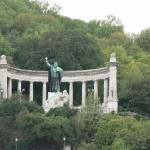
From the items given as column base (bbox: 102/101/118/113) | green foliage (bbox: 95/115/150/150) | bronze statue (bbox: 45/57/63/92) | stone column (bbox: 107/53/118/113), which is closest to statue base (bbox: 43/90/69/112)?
bronze statue (bbox: 45/57/63/92)

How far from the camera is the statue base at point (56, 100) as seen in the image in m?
131

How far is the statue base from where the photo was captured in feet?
431

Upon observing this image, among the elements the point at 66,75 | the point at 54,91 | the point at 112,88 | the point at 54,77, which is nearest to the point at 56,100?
the point at 54,91

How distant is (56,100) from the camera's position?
5202 inches

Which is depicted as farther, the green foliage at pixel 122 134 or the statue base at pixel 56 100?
the statue base at pixel 56 100

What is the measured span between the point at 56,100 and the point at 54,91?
246 centimetres

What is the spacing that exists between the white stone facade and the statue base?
2.56m

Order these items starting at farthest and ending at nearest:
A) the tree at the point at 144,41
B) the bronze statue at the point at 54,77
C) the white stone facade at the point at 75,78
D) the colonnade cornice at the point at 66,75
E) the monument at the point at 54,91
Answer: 1. the tree at the point at 144,41
2. the colonnade cornice at the point at 66,75
3. the bronze statue at the point at 54,77
4. the white stone facade at the point at 75,78
5. the monument at the point at 54,91

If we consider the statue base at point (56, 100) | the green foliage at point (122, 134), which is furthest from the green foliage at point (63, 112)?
the green foliage at point (122, 134)

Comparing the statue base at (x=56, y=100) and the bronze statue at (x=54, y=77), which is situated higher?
the bronze statue at (x=54, y=77)

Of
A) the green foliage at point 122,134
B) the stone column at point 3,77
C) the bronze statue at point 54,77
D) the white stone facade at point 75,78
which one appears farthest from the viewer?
the stone column at point 3,77

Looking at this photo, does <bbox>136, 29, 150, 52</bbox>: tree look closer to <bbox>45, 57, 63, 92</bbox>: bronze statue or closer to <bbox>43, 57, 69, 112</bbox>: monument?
<bbox>43, 57, 69, 112</bbox>: monument

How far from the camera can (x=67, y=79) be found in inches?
5472

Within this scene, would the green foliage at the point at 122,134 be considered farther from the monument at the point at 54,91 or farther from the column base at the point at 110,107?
the monument at the point at 54,91
